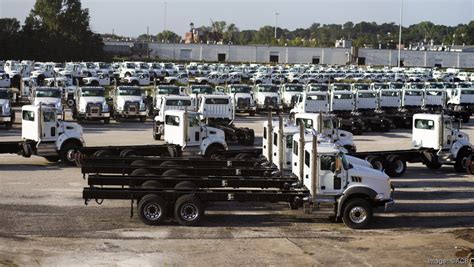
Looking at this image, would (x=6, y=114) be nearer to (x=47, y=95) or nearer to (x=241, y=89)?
(x=47, y=95)

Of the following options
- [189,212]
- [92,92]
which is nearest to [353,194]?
[189,212]

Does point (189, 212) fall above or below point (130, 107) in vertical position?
below

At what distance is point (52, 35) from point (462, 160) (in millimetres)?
96152

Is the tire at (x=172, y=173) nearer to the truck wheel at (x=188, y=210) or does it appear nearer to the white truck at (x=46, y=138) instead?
the truck wheel at (x=188, y=210)

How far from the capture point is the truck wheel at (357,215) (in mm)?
20391

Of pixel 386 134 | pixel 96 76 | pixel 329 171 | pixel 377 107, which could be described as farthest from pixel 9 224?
pixel 96 76

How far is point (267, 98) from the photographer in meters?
55.3

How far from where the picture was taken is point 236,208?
74.7ft

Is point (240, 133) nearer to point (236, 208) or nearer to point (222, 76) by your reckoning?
point (236, 208)

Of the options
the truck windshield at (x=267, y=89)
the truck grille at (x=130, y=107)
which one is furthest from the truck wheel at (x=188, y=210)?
the truck windshield at (x=267, y=89)

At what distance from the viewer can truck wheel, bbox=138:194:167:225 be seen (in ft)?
66.2

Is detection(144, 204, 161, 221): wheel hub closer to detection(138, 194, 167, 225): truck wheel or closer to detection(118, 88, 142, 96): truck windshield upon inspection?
detection(138, 194, 167, 225): truck wheel

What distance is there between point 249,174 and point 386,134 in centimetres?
2247

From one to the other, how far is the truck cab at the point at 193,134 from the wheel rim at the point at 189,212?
29.9 ft
